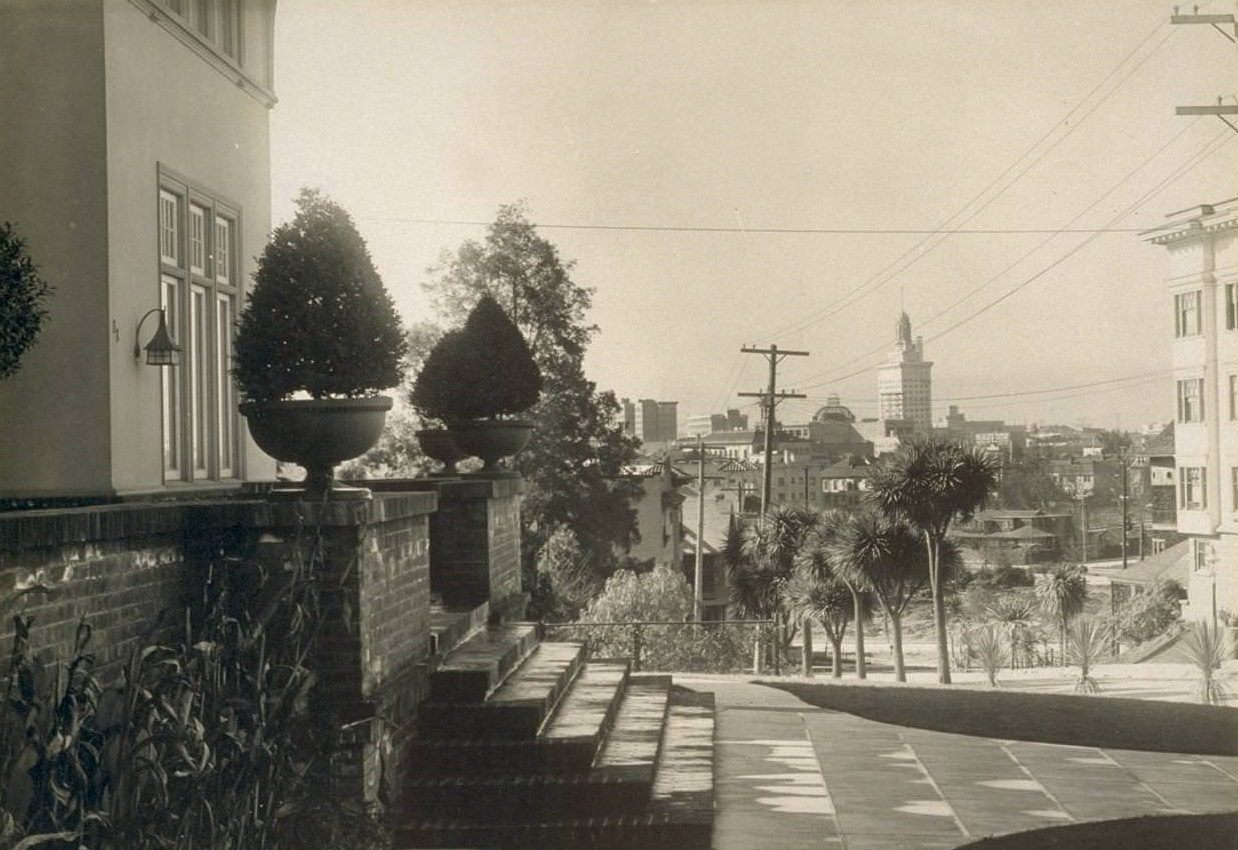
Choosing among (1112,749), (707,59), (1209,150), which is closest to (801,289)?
(1209,150)

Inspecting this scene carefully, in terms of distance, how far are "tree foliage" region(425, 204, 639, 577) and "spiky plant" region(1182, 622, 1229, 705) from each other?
9.86 meters

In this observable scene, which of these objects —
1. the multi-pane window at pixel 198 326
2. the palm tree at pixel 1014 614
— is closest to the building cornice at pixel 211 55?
the multi-pane window at pixel 198 326

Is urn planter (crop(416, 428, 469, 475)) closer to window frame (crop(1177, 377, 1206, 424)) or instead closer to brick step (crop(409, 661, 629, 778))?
brick step (crop(409, 661, 629, 778))

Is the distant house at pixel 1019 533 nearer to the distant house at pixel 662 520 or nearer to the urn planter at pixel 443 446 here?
the distant house at pixel 662 520

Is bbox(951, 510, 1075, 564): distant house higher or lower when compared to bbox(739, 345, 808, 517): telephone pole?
lower

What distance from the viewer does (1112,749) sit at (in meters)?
7.47

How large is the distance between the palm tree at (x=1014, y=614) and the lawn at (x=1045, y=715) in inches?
949

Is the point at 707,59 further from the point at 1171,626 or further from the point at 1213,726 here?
the point at 1171,626

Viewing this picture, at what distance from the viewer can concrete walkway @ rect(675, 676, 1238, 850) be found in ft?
18.3

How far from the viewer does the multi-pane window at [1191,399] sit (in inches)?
1015

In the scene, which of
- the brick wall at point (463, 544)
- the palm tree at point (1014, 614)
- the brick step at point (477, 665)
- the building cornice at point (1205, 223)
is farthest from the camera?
the palm tree at point (1014, 614)

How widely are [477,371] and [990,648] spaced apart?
58.1ft

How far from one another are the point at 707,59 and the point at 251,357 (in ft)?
19.6

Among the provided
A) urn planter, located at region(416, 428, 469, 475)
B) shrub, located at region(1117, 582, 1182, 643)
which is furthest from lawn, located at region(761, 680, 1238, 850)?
shrub, located at region(1117, 582, 1182, 643)
